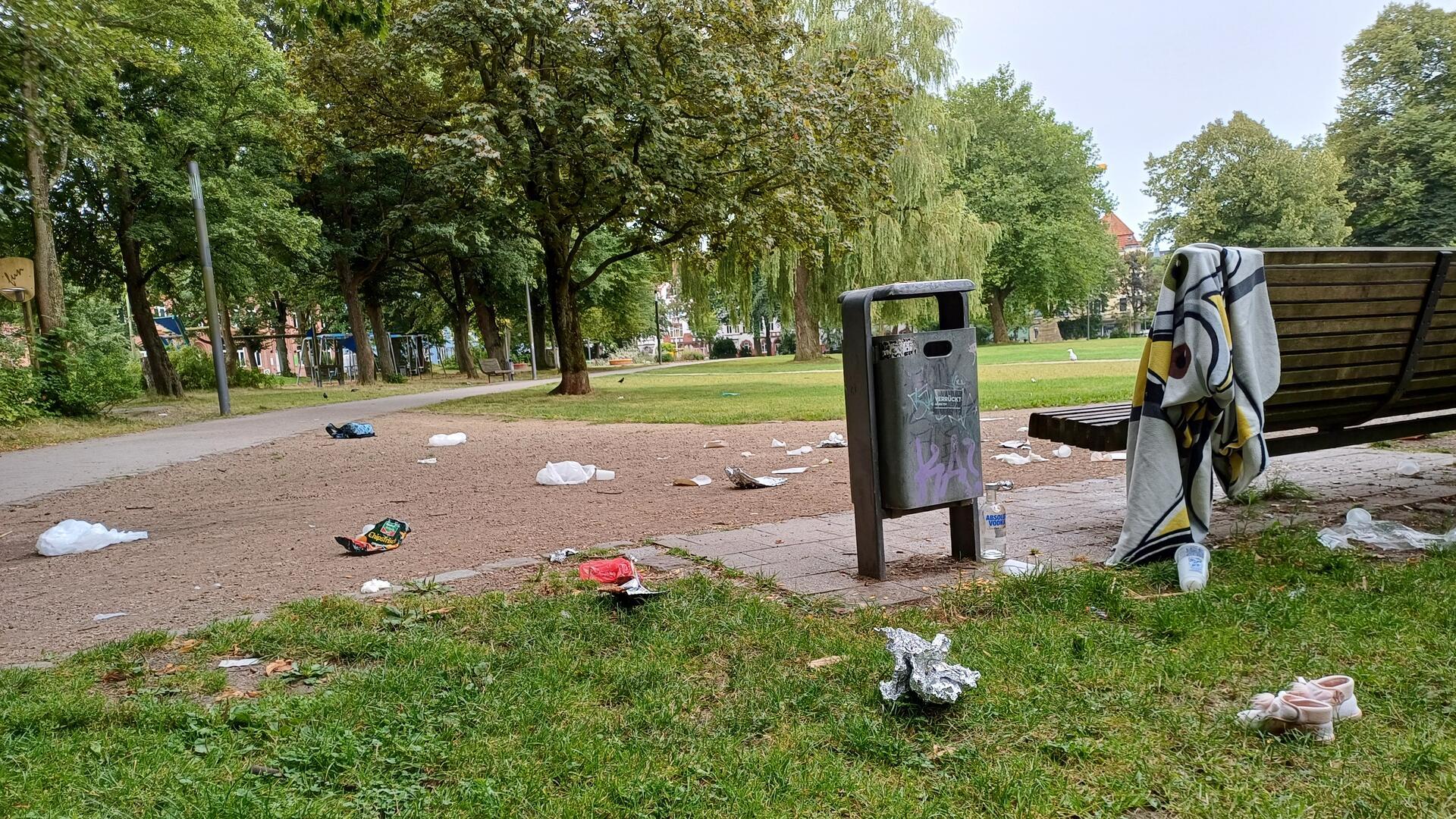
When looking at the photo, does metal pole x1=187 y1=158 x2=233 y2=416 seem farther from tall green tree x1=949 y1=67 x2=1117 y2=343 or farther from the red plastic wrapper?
tall green tree x1=949 y1=67 x2=1117 y2=343

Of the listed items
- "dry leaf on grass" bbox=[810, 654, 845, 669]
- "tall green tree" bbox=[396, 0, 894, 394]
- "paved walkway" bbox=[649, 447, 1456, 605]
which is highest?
"tall green tree" bbox=[396, 0, 894, 394]

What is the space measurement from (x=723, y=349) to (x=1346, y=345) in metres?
75.6

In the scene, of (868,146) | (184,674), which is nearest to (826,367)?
(868,146)

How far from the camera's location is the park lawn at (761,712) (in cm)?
195

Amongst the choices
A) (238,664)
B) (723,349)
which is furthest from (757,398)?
(723,349)

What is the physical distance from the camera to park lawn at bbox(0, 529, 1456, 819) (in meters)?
1.95

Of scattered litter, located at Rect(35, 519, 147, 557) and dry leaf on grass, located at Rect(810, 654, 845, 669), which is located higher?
scattered litter, located at Rect(35, 519, 147, 557)

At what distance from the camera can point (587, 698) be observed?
252 cm

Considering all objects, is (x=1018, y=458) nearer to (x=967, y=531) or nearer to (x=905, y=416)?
(x=967, y=531)

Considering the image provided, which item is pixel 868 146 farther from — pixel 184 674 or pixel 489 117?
pixel 184 674

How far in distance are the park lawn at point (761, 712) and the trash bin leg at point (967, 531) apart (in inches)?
22.7

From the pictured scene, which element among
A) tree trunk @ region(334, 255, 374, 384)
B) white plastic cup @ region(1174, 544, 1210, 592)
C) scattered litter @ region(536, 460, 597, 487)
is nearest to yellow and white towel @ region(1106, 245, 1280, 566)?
white plastic cup @ region(1174, 544, 1210, 592)

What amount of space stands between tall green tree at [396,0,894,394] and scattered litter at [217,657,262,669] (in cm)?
1287

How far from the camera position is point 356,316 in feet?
93.4
